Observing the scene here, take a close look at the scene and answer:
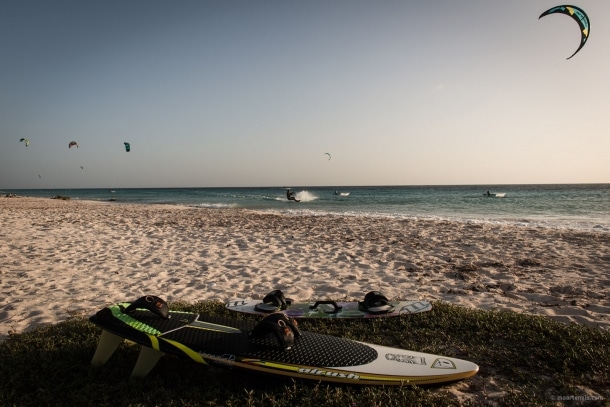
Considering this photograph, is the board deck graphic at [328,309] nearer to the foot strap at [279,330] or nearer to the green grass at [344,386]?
the green grass at [344,386]

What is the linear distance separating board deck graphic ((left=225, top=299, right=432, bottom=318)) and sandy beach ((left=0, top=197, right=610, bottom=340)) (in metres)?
0.84

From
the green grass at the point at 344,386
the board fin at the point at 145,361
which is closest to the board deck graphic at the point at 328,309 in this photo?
the green grass at the point at 344,386

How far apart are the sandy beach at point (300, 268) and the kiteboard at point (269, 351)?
7.71 feet

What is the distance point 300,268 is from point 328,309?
3065 millimetres

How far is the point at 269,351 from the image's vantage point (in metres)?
3.16

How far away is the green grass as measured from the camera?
287 cm

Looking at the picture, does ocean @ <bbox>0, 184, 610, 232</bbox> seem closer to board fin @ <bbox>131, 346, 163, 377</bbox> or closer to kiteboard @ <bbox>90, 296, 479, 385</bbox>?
kiteboard @ <bbox>90, 296, 479, 385</bbox>

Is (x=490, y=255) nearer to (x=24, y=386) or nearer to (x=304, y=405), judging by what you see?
(x=304, y=405)

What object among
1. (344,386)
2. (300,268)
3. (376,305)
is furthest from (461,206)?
(344,386)

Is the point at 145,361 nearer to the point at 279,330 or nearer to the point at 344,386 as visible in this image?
the point at 279,330

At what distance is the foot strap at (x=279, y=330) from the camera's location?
125 inches

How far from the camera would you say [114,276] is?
23.7 ft

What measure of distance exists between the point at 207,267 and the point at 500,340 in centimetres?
615

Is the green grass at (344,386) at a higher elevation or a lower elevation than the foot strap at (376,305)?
lower
